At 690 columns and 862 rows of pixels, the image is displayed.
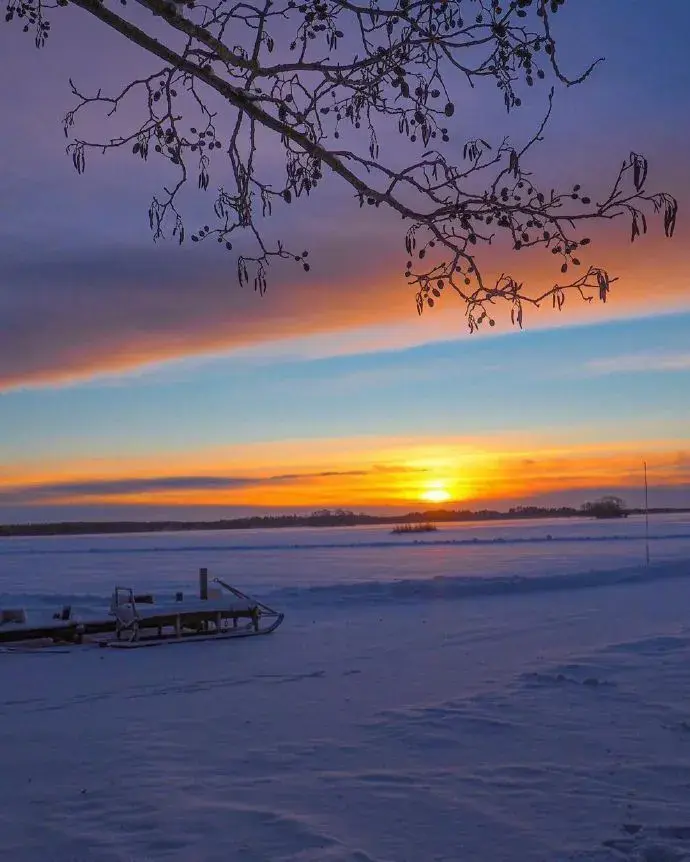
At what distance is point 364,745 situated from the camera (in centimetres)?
923

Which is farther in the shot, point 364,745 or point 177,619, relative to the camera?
point 177,619

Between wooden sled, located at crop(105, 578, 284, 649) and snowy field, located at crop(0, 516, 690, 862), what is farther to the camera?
wooden sled, located at crop(105, 578, 284, 649)

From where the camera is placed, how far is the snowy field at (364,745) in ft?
21.4

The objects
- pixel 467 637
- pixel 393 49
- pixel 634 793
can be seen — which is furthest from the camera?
pixel 467 637

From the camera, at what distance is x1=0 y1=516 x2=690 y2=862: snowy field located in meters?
6.52

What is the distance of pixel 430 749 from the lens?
29.6 ft

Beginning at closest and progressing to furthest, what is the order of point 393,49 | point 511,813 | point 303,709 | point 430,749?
point 393,49 < point 511,813 < point 430,749 < point 303,709

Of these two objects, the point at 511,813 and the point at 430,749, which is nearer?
the point at 511,813

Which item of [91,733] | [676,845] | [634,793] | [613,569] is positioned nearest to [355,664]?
[91,733]

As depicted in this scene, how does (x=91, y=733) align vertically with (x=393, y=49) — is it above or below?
below

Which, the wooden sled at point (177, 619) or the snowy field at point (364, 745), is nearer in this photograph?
the snowy field at point (364, 745)

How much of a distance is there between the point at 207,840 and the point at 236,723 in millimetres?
3918

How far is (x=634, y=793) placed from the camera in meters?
7.41

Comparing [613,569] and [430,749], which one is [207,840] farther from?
[613,569]
